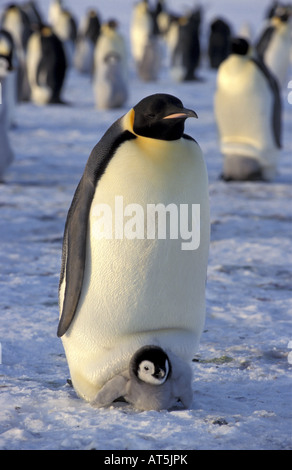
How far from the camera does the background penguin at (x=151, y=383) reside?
8.70 feet

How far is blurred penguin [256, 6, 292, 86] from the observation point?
47.0 ft

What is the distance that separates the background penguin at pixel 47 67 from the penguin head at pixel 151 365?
1057cm

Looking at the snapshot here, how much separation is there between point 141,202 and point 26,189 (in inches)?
178

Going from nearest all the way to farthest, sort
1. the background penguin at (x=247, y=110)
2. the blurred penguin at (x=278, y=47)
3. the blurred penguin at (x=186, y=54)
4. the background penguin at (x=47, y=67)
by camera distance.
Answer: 1. the background penguin at (x=247, y=110)
2. the background penguin at (x=47, y=67)
3. the blurred penguin at (x=278, y=47)
4. the blurred penguin at (x=186, y=54)

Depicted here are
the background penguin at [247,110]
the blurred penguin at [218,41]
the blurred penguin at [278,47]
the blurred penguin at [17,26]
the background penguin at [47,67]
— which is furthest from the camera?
the blurred penguin at [218,41]

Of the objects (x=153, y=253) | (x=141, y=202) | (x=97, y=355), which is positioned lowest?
(x=97, y=355)

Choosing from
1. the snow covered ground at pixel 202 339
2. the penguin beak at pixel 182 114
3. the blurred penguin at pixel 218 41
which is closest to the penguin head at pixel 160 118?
the penguin beak at pixel 182 114

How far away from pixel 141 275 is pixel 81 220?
280mm

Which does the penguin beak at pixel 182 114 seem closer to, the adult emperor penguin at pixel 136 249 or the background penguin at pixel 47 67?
the adult emperor penguin at pixel 136 249

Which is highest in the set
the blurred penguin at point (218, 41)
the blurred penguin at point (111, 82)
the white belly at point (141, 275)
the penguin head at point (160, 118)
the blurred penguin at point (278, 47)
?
the blurred penguin at point (218, 41)

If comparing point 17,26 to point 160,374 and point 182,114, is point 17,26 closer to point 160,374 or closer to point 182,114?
point 182,114

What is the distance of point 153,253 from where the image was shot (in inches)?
107
